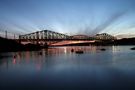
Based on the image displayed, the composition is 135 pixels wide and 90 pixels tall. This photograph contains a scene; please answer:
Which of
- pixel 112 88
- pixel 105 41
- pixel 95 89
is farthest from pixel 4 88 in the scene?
pixel 105 41

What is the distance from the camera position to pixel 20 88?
1198 centimetres

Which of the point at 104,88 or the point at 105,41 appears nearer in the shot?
the point at 104,88

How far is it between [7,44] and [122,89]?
64.9 meters

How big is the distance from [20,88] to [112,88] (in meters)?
6.09

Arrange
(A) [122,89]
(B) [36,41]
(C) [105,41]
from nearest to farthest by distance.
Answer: (A) [122,89]
(B) [36,41]
(C) [105,41]

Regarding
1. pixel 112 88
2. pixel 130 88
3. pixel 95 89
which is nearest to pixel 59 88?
pixel 95 89

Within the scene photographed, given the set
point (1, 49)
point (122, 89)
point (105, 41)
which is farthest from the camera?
point (105, 41)

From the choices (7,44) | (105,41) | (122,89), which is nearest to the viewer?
(122,89)

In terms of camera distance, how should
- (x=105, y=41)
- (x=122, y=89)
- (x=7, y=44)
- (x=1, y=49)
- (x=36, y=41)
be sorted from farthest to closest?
(x=105, y=41) → (x=36, y=41) → (x=7, y=44) → (x=1, y=49) → (x=122, y=89)

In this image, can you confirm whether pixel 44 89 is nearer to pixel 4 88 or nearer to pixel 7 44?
pixel 4 88

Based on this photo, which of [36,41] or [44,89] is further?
[36,41]

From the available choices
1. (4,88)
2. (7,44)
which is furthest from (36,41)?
(4,88)

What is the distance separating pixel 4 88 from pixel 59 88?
3681 millimetres

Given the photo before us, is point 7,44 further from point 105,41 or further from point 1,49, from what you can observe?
point 105,41
